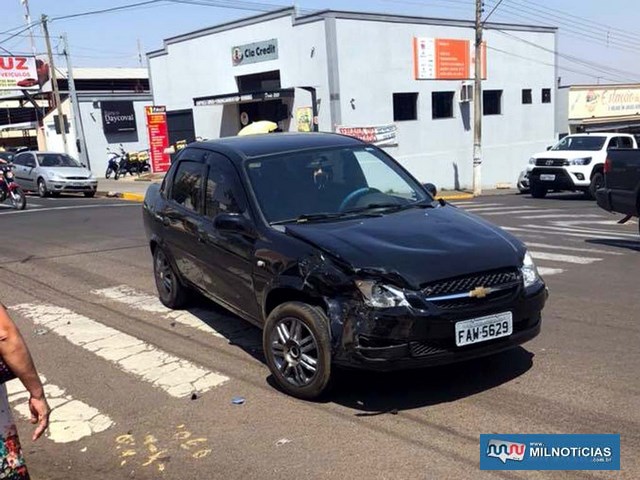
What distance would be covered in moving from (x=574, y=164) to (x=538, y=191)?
1513mm

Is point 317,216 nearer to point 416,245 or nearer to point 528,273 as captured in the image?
point 416,245

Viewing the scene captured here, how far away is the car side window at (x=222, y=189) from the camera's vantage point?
525cm

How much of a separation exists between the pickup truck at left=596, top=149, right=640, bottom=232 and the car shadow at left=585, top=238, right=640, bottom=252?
1.56 feet

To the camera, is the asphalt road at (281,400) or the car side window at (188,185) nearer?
the asphalt road at (281,400)

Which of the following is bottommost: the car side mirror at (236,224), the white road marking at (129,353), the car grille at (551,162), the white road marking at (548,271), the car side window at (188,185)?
the white road marking at (548,271)

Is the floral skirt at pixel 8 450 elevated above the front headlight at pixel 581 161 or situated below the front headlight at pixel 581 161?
above

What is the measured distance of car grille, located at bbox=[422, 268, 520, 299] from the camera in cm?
407

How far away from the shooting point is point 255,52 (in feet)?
88.7

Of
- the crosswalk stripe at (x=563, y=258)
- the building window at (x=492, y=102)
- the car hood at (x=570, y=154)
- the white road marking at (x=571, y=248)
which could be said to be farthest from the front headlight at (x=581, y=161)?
the building window at (x=492, y=102)

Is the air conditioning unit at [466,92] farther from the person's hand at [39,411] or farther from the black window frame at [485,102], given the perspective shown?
the person's hand at [39,411]

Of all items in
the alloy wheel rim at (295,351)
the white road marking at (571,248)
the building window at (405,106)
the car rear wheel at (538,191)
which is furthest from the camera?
the building window at (405,106)

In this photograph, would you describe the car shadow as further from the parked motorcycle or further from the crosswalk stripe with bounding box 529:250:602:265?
the parked motorcycle

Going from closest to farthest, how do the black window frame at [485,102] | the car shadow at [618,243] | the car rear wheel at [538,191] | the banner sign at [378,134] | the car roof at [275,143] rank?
the car roof at [275,143]
the car shadow at [618,243]
the car rear wheel at [538,191]
the banner sign at [378,134]
the black window frame at [485,102]

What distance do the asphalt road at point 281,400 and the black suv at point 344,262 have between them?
14.5 inches
